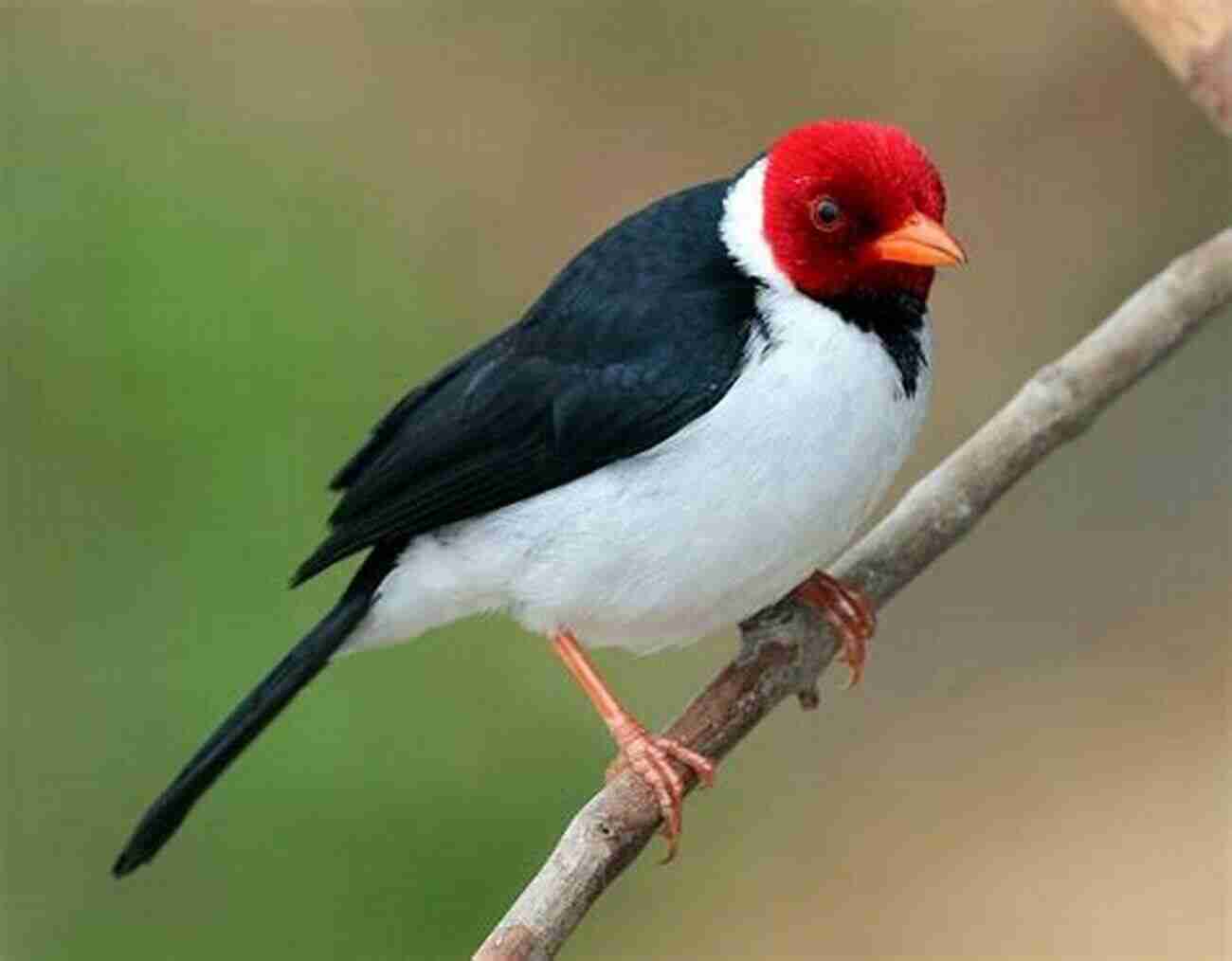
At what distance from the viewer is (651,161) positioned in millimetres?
6773

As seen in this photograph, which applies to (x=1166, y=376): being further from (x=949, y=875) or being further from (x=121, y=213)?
(x=121, y=213)

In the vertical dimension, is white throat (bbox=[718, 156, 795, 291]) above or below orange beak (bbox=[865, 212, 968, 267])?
above

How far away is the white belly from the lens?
3.35 metres

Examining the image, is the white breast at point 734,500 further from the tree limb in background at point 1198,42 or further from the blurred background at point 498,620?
the blurred background at point 498,620

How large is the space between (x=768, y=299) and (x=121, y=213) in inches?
127

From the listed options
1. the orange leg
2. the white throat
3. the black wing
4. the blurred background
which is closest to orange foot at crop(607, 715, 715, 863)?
the orange leg

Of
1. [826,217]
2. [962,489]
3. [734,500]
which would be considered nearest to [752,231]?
[826,217]

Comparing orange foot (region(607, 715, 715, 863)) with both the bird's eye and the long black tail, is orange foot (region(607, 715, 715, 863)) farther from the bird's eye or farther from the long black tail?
the bird's eye

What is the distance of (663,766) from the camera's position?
3447mm

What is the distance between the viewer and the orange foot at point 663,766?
3.38m

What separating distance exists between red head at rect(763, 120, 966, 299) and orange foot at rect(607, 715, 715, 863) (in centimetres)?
71

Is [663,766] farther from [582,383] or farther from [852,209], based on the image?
[852,209]

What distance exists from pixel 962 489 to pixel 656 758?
27.7 inches

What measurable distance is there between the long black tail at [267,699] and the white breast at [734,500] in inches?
7.1
